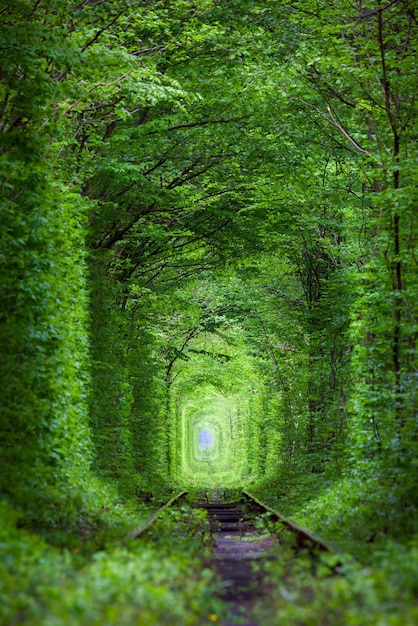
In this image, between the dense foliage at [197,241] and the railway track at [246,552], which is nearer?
the railway track at [246,552]

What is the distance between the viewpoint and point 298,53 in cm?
1499

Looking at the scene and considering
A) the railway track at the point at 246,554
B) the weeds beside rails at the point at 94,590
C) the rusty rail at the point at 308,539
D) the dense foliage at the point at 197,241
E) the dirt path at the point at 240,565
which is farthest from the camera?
the dense foliage at the point at 197,241

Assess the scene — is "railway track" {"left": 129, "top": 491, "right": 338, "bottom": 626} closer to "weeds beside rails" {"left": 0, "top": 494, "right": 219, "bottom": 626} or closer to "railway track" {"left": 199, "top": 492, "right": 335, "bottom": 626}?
"railway track" {"left": 199, "top": 492, "right": 335, "bottom": 626}

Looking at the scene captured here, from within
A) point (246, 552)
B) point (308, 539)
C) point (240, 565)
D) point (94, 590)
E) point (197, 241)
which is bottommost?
point (246, 552)

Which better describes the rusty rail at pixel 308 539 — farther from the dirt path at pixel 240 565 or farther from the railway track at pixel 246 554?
the dirt path at pixel 240 565

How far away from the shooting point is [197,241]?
23.7 metres

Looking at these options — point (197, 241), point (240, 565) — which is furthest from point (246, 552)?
point (197, 241)

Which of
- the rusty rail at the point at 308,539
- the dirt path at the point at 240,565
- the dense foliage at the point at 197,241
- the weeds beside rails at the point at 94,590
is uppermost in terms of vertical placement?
the dense foliage at the point at 197,241

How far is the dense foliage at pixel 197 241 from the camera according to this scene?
32.5ft

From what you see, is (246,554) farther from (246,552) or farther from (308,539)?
(308,539)

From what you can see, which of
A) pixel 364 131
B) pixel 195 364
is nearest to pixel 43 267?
pixel 364 131

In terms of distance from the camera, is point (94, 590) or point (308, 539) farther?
point (308, 539)

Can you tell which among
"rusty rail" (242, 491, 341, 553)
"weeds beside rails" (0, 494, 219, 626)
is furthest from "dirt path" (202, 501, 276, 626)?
"rusty rail" (242, 491, 341, 553)

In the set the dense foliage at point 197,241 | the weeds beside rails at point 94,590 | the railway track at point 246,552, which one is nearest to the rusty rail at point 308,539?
the railway track at point 246,552
